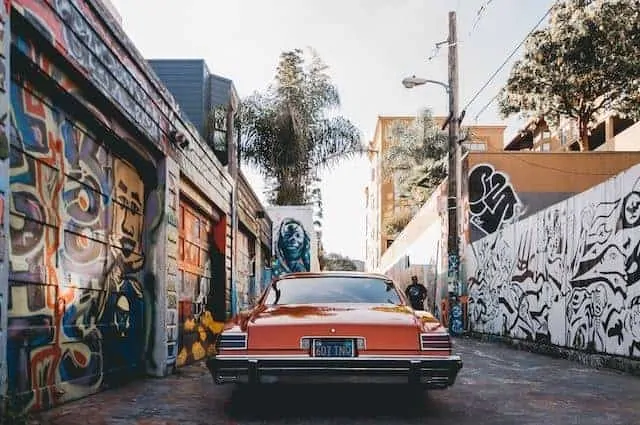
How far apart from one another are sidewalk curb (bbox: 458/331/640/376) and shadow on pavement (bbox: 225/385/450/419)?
346 centimetres

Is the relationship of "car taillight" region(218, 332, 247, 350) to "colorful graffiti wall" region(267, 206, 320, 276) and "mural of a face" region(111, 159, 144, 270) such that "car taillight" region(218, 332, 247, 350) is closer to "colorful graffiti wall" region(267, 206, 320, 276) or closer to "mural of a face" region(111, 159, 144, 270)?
"mural of a face" region(111, 159, 144, 270)

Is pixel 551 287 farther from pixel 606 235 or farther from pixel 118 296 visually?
pixel 118 296

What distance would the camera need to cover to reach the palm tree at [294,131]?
24.4 meters

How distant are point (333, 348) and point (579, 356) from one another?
6771mm

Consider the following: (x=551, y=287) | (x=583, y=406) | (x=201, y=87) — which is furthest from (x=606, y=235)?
(x=201, y=87)

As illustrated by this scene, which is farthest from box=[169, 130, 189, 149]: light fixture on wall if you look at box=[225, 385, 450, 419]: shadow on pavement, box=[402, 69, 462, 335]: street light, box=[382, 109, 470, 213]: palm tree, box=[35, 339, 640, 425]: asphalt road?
box=[382, 109, 470, 213]: palm tree

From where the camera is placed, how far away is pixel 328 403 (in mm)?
6754

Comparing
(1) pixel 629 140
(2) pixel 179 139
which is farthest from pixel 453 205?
(1) pixel 629 140

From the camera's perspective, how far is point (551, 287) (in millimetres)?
12812

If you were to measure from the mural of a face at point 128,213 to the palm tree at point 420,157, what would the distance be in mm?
33685

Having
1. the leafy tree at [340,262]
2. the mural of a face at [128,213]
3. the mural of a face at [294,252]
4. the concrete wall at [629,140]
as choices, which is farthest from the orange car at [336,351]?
the leafy tree at [340,262]

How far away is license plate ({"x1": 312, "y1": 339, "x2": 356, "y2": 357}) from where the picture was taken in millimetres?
5832

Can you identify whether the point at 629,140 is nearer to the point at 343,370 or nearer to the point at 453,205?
the point at 453,205

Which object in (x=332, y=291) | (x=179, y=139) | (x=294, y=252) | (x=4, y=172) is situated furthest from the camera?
(x=294, y=252)
